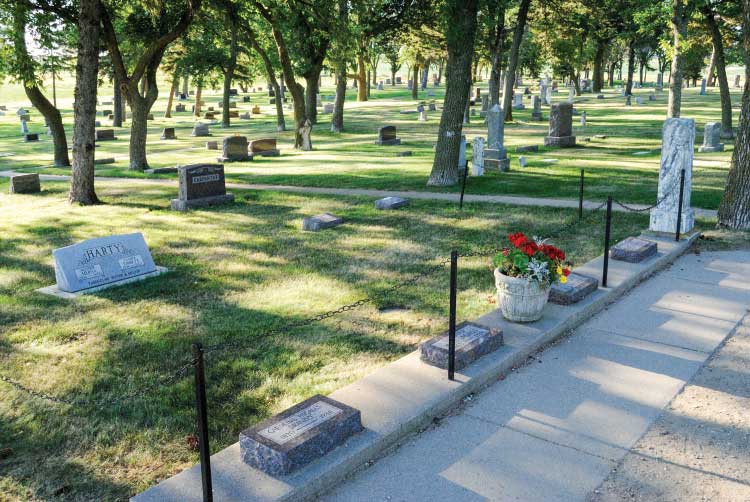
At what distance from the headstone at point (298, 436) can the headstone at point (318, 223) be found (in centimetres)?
830

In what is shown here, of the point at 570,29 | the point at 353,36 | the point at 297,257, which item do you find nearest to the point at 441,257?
the point at 297,257

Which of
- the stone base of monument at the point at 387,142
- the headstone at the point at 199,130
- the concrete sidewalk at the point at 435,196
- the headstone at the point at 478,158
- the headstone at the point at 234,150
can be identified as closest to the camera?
the concrete sidewalk at the point at 435,196

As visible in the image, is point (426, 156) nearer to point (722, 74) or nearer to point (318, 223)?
point (722, 74)

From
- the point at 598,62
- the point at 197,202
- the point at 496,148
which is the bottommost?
the point at 197,202

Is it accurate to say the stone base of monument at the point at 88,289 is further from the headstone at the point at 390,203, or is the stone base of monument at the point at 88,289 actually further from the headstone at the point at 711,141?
the headstone at the point at 711,141

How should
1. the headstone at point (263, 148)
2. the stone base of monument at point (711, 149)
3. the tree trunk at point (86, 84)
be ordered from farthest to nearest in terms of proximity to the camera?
the headstone at point (263, 148) → the stone base of monument at point (711, 149) → the tree trunk at point (86, 84)

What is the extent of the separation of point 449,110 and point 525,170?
451 cm

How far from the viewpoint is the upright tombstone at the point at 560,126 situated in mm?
26781

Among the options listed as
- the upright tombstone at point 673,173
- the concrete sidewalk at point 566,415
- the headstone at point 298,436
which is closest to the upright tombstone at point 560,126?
the upright tombstone at point 673,173

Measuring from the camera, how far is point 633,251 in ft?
34.1

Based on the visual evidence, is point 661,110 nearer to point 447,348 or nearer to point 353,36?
point 353,36

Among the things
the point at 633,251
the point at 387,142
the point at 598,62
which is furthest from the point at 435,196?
the point at 598,62

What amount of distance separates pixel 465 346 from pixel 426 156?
19.7 m

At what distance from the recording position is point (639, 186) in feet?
56.4
